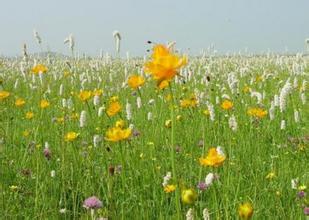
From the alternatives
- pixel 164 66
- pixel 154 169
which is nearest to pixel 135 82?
pixel 154 169

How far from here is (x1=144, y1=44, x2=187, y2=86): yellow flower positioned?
1567 millimetres

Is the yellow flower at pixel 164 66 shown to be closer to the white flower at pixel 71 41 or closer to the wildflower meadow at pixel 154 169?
the wildflower meadow at pixel 154 169

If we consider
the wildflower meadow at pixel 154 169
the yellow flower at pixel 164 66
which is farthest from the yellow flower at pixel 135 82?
the yellow flower at pixel 164 66

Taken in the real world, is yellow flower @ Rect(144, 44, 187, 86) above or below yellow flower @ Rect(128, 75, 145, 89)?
above

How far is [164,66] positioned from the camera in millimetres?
1590

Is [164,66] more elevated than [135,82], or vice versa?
[164,66]

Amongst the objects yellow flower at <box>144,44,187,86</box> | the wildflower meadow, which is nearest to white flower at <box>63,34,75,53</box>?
the wildflower meadow

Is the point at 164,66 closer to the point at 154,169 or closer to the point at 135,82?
the point at 135,82

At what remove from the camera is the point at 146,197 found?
10.3 ft

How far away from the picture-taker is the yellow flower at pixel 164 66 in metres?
1.57

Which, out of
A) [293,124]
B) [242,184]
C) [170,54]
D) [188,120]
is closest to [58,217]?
[242,184]

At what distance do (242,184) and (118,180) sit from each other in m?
0.82

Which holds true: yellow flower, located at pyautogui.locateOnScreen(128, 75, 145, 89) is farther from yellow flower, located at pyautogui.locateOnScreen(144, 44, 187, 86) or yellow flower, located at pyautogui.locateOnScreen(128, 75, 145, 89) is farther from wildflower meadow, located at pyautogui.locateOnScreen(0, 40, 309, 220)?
yellow flower, located at pyautogui.locateOnScreen(144, 44, 187, 86)

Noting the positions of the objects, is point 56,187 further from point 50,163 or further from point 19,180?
point 50,163
